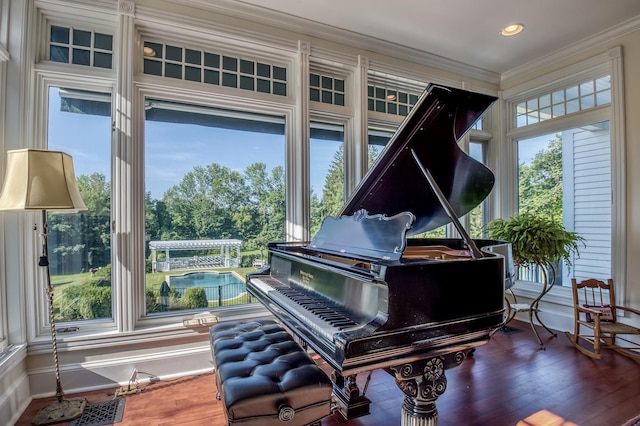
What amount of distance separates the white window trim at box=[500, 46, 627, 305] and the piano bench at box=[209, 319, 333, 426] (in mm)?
3614

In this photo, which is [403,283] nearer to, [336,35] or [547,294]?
[336,35]

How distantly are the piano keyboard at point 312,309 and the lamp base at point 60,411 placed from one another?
4.81 feet

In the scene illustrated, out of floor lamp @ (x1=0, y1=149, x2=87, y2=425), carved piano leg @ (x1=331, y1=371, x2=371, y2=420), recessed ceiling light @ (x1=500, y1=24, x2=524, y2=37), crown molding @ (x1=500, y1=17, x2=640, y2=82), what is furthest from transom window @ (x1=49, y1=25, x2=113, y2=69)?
crown molding @ (x1=500, y1=17, x2=640, y2=82)

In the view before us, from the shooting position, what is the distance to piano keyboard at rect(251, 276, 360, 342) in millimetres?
1433

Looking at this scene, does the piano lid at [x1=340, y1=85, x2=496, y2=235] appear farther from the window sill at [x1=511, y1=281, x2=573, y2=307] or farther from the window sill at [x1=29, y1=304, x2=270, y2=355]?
the window sill at [x1=511, y1=281, x2=573, y2=307]

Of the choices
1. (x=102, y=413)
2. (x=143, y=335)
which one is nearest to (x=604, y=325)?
(x=143, y=335)

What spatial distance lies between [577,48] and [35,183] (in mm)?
5285

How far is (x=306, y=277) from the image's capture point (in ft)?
6.49

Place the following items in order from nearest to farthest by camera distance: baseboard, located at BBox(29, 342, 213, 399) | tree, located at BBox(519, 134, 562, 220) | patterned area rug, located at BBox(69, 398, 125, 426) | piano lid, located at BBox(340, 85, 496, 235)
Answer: piano lid, located at BBox(340, 85, 496, 235) → patterned area rug, located at BBox(69, 398, 125, 426) → baseboard, located at BBox(29, 342, 213, 399) → tree, located at BBox(519, 134, 562, 220)

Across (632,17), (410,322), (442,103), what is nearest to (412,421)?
(410,322)

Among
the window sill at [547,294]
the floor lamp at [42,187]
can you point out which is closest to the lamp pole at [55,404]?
the floor lamp at [42,187]

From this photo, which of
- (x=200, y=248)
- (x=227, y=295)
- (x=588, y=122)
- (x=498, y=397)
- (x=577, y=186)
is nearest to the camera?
(x=498, y=397)

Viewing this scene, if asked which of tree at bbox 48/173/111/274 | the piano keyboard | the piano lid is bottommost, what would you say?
the piano keyboard

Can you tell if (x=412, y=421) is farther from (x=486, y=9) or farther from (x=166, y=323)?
(x=486, y=9)
